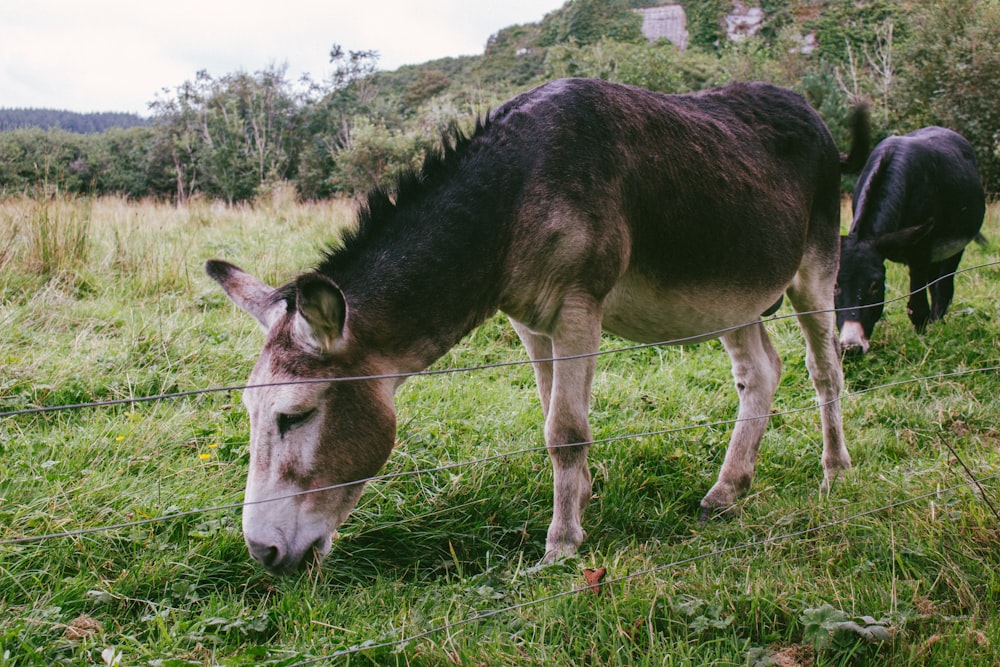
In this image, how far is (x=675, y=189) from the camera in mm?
3320

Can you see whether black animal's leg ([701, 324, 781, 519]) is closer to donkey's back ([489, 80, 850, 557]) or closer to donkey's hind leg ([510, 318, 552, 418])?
donkey's back ([489, 80, 850, 557])

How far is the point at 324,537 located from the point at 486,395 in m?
2.25

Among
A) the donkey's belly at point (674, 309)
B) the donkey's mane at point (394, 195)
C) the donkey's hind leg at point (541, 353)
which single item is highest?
the donkey's mane at point (394, 195)

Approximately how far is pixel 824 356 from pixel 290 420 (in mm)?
3463

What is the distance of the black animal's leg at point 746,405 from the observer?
12.5ft

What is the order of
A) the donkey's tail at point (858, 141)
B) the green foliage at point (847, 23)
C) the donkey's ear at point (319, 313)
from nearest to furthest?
1. the donkey's ear at point (319, 313)
2. the donkey's tail at point (858, 141)
3. the green foliage at point (847, 23)

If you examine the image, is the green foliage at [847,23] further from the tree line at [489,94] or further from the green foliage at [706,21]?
the green foliage at [706,21]

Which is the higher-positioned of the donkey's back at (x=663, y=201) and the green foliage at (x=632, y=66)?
the green foliage at (x=632, y=66)

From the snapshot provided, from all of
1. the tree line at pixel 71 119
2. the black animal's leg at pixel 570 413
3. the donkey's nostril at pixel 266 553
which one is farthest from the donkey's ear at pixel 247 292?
the tree line at pixel 71 119

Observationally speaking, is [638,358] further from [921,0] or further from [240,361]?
[921,0]

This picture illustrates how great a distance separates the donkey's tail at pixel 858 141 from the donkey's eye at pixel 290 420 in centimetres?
396

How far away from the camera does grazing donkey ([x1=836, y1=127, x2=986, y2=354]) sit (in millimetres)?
6219

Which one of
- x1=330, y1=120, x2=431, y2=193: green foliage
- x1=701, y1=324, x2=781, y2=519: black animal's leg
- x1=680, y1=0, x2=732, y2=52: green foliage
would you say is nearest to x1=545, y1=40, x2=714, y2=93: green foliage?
x1=330, y1=120, x2=431, y2=193: green foliage

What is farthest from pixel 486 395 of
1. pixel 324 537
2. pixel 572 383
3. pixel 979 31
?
pixel 979 31
